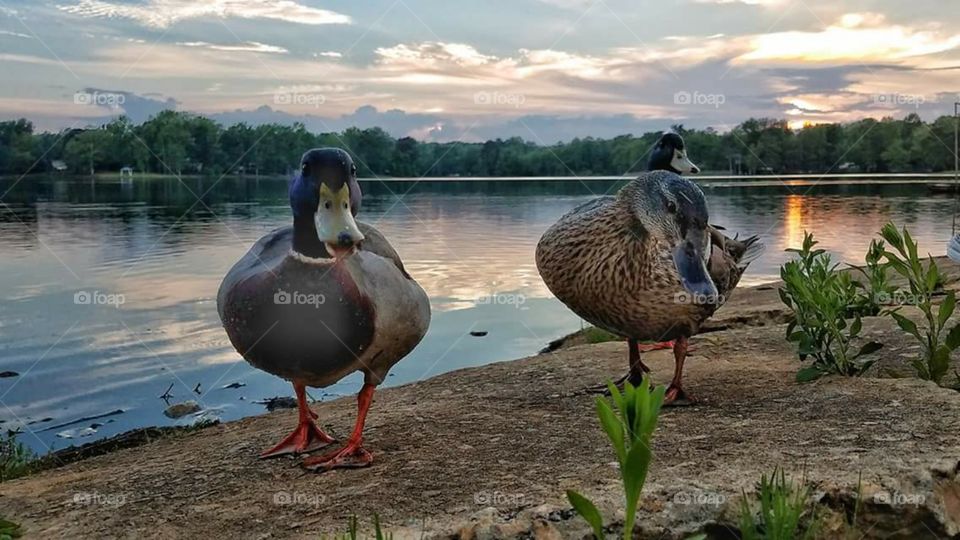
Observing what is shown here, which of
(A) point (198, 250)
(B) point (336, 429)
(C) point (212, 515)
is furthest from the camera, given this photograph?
(A) point (198, 250)

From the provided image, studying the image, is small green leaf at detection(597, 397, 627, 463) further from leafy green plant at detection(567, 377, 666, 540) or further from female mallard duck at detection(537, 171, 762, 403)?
female mallard duck at detection(537, 171, 762, 403)

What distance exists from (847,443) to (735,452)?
0.51 meters

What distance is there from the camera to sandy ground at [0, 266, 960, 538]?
128 inches

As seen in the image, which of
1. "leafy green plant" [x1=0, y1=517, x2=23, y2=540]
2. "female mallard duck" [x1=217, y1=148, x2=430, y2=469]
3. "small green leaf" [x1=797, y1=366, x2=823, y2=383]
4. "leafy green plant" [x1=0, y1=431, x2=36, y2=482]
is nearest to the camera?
"leafy green plant" [x1=0, y1=517, x2=23, y2=540]

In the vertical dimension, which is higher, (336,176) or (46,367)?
(336,176)

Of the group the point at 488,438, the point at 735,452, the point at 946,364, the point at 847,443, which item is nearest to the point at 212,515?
the point at 488,438

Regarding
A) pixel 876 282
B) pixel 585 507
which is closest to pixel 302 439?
pixel 585 507

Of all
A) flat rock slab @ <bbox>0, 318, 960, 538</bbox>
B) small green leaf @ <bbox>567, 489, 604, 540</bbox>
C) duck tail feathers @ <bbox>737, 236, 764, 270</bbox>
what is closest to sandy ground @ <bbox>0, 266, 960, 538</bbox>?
flat rock slab @ <bbox>0, 318, 960, 538</bbox>

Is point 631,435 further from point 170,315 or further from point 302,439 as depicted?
point 170,315

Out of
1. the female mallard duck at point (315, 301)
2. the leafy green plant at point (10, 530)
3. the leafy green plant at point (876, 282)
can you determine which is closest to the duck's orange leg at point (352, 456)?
the female mallard duck at point (315, 301)

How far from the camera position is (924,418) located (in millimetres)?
4078

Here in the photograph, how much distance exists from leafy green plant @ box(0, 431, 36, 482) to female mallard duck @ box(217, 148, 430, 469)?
2921mm

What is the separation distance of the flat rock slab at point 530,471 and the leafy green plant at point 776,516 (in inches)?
5.8

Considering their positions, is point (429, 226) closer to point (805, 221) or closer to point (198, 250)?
point (198, 250)
